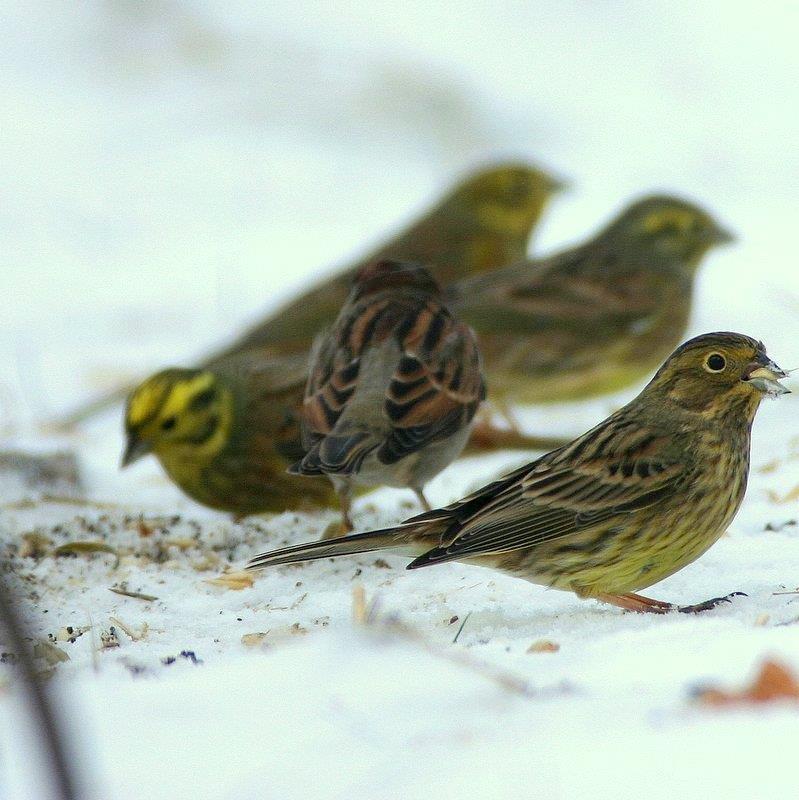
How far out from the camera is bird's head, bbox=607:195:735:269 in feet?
27.7

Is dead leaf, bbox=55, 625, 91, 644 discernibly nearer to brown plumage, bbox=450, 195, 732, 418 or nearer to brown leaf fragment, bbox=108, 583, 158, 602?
brown leaf fragment, bbox=108, 583, 158, 602

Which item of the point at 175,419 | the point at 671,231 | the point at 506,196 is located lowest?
the point at 175,419

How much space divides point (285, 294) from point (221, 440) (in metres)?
5.00

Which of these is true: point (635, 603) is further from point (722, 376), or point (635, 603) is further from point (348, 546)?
point (348, 546)

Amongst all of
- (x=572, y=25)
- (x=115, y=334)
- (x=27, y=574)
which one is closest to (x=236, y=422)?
(x=27, y=574)

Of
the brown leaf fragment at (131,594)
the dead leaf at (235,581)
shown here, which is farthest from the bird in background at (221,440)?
the brown leaf fragment at (131,594)

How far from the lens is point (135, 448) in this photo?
5.80 metres

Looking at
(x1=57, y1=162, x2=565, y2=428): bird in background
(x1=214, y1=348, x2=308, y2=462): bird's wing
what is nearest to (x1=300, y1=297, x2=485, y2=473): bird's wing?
(x1=214, y1=348, x2=308, y2=462): bird's wing

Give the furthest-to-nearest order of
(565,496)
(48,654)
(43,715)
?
(565,496) < (48,654) < (43,715)

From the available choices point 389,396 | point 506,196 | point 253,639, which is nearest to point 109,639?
point 253,639

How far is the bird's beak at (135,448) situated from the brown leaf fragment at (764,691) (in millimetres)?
3390

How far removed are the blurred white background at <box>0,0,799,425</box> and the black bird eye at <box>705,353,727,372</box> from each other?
561 cm

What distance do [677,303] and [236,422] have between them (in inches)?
130

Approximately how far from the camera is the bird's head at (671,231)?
27.7ft
